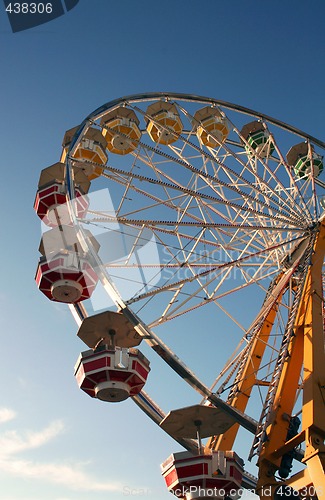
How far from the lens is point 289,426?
10.5m

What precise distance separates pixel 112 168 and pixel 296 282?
544cm

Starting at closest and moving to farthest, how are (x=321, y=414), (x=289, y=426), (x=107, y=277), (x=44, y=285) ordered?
(x=321, y=414) → (x=289, y=426) → (x=107, y=277) → (x=44, y=285)

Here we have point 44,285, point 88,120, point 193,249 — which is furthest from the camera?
point 88,120

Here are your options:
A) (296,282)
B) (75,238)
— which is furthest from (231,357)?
(75,238)

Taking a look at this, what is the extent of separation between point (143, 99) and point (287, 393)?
9.28m

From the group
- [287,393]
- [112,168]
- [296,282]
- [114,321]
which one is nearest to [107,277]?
[114,321]

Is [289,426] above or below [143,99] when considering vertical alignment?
below

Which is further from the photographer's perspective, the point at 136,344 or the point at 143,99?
the point at 143,99

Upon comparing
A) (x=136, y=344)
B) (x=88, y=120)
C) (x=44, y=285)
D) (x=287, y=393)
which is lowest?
(x=287, y=393)

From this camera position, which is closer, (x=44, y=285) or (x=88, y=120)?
(x=44, y=285)

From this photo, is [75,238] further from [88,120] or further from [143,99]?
[143,99]

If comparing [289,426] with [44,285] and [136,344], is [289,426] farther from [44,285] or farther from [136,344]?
[44,285]

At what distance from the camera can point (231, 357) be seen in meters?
13.6

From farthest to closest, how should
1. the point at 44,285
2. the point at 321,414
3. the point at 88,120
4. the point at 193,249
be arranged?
1. the point at 88,120
2. the point at 193,249
3. the point at 44,285
4. the point at 321,414
